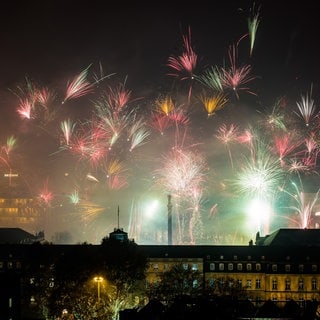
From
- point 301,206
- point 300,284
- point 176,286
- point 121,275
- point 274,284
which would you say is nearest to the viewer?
point 121,275

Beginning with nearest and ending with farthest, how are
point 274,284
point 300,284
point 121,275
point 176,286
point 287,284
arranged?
point 121,275
point 176,286
point 300,284
point 287,284
point 274,284

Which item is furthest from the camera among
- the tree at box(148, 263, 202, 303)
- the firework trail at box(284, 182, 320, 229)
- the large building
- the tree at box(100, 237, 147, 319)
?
the firework trail at box(284, 182, 320, 229)

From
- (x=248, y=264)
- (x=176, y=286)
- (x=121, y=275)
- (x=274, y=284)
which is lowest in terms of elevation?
(x=176, y=286)

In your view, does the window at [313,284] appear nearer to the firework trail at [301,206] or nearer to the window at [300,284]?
the window at [300,284]

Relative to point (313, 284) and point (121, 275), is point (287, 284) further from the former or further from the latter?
point (121, 275)

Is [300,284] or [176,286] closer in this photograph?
[176,286]

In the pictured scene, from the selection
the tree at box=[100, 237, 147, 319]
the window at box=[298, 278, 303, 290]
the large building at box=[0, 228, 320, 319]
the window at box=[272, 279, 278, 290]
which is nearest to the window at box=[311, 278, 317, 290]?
the large building at box=[0, 228, 320, 319]

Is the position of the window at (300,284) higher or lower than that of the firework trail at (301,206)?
lower

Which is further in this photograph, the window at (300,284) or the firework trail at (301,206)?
the firework trail at (301,206)

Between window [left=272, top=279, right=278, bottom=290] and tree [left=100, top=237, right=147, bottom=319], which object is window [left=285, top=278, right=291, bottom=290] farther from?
tree [left=100, top=237, right=147, bottom=319]

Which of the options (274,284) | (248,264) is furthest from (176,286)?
(274,284)

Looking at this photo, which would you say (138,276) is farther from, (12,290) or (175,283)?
(12,290)

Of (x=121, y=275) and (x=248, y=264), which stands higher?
(x=248, y=264)

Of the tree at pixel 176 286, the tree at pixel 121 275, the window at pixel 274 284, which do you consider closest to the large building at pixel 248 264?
the window at pixel 274 284
